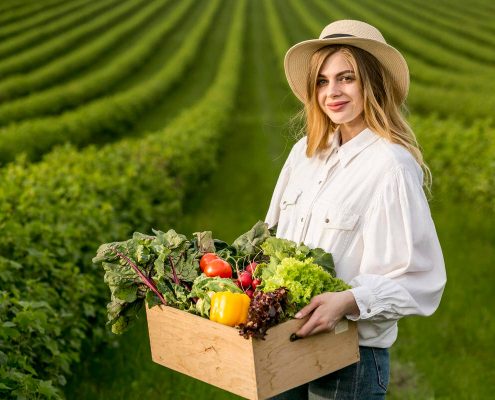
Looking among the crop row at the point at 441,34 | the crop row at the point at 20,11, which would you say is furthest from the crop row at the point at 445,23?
the crop row at the point at 20,11

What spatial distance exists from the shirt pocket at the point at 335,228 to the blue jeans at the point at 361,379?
0.30m

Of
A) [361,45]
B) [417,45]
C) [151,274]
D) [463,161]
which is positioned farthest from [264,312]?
[417,45]

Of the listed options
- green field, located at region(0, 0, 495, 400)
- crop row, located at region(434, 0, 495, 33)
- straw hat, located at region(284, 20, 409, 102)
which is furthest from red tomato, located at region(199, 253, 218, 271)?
crop row, located at region(434, 0, 495, 33)

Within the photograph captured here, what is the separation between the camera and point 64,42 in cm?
1381

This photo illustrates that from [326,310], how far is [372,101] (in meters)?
0.67

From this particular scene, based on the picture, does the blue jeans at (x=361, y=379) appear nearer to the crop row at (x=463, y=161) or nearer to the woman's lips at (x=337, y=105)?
the woman's lips at (x=337, y=105)

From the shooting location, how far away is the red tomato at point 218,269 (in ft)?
9.12

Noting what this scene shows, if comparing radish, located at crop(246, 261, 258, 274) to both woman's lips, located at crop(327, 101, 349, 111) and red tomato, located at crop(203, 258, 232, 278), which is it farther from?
woman's lips, located at crop(327, 101, 349, 111)

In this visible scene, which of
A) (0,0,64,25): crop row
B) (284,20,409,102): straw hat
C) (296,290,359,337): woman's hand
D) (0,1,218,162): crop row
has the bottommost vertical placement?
(0,1,218,162): crop row

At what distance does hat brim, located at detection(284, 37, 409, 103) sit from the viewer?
283 cm

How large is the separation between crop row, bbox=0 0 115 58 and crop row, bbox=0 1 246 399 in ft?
8.11

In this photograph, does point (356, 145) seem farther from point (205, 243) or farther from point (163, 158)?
point (163, 158)

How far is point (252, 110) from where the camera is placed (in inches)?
881

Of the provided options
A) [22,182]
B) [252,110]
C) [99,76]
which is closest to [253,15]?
[252,110]
